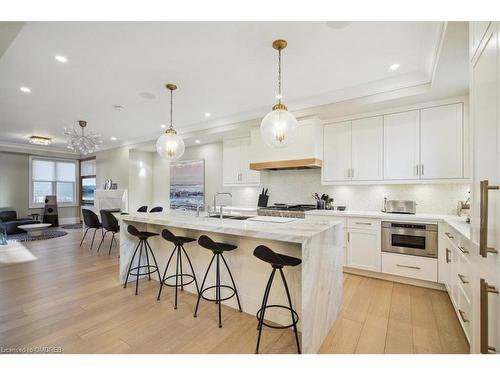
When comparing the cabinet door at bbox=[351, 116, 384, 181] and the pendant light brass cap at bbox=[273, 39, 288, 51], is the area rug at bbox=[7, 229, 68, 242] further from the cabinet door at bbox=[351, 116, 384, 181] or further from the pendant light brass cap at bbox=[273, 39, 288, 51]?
the cabinet door at bbox=[351, 116, 384, 181]

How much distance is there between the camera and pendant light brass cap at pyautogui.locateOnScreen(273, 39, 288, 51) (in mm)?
2279

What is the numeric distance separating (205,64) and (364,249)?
3237 mm

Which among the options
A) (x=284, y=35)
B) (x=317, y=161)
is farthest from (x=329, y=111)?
(x=284, y=35)

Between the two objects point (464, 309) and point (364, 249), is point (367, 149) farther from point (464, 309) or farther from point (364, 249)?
point (464, 309)

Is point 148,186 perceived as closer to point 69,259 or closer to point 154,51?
point 69,259

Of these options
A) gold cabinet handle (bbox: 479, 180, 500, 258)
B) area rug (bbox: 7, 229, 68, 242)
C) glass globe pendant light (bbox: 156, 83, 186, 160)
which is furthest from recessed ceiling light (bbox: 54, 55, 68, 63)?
area rug (bbox: 7, 229, 68, 242)

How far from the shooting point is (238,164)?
519 centimetres

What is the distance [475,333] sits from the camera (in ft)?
4.64

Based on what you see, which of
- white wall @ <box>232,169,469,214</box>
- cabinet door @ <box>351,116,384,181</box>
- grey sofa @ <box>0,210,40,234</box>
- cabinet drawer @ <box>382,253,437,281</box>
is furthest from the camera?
grey sofa @ <box>0,210,40,234</box>

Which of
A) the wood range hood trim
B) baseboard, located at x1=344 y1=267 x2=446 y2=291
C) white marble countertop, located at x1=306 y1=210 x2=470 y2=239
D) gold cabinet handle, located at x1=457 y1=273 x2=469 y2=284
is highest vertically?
the wood range hood trim

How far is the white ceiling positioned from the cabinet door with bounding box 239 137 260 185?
0.78 m

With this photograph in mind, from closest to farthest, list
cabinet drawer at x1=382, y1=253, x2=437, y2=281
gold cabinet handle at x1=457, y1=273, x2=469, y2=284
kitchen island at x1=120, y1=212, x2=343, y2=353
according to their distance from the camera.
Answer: kitchen island at x1=120, y1=212, x2=343, y2=353
gold cabinet handle at x1=457, y1=273, x2=469, y2=284
cabinet drawer at x1=382, y1=253, x2=437, y2=281
